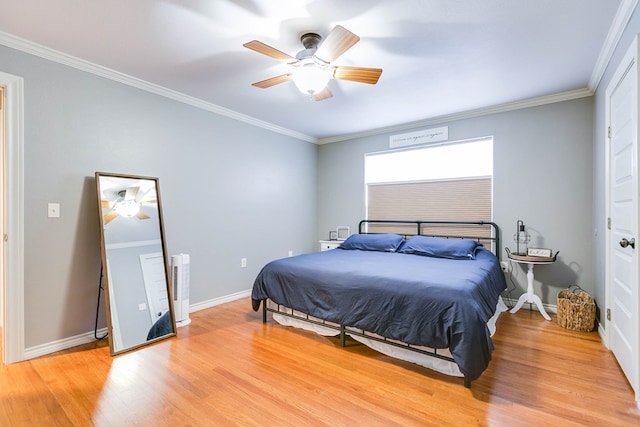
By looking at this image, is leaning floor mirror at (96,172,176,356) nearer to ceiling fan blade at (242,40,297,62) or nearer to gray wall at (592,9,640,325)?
ceiling fan blade at (242,40,297,62)

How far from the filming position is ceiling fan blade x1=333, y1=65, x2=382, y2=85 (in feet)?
7.72

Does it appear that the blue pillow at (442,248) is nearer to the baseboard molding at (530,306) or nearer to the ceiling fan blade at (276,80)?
the baseboard molding at (530,306)

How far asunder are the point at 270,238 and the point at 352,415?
10.2ft

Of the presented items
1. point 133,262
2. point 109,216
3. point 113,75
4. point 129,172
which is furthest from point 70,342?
point 113,75

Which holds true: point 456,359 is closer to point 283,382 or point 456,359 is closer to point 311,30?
point 283,382

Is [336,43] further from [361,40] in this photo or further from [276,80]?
[276,80]

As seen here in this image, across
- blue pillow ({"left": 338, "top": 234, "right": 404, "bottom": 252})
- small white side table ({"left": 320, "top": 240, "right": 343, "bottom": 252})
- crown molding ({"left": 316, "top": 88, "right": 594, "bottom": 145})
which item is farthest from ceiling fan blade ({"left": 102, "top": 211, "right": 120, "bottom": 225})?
crown molding ({"left": 316, "top": 88, "right": 594, "bottom": 145})

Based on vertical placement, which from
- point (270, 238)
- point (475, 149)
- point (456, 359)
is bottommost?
point (456, 359)

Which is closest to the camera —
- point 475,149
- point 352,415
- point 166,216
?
point 352,415

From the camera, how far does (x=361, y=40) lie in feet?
7.80

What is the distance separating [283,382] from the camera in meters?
2.11

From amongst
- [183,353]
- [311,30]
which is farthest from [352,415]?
[311,30]

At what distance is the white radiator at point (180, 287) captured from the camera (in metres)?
3.22

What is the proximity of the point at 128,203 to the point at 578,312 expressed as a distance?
4.50 metres
